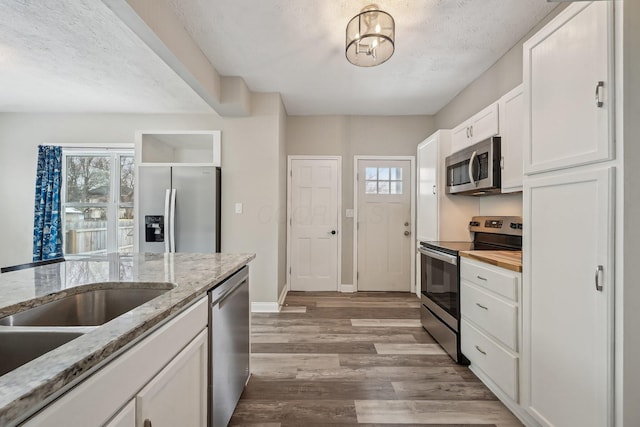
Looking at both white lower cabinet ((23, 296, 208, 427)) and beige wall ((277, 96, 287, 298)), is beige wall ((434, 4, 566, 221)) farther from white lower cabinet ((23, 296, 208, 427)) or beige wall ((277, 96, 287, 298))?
white lower cabinet ((23, 296, 208, 427))

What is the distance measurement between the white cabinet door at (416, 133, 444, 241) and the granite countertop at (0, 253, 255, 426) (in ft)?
7.22

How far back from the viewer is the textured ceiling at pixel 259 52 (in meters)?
2.07

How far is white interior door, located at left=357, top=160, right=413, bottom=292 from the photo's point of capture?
172 inches

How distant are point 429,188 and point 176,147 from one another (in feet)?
12.2

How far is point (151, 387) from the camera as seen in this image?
33.2 inches

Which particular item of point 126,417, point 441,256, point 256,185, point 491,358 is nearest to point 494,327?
point 491,358

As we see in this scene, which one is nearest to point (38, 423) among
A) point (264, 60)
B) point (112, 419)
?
point (112, 419)

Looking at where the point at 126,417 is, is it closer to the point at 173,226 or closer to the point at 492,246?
the point at 492,246

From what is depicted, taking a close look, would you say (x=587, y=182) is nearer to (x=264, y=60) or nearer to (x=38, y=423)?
(x=38, y=423)

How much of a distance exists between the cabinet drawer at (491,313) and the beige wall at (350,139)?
7.53ft

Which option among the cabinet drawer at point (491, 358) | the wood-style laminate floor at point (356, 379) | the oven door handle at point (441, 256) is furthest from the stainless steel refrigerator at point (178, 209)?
the cabinet drawer at point (491, 358)

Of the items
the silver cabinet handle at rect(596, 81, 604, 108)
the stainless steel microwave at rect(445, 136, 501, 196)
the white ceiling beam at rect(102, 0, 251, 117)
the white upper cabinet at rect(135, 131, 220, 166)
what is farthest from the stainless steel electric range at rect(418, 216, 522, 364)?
the white upper cabinet at rect(135, 131, 220, 166)

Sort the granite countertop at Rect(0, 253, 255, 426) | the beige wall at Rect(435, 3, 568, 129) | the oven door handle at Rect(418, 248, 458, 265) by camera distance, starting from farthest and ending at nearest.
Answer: the beige wall at Rect(435, 3, 568, 129) → the oven door handle at Rect(418, 248, 458, 265) → the granite countertop at Rect(0, 253, 255, 426)

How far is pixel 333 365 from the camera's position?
2.28 meters
